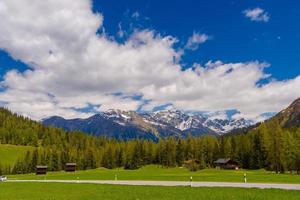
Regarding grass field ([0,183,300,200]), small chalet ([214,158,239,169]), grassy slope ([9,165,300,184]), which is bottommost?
grass field ([0,183,300,200])

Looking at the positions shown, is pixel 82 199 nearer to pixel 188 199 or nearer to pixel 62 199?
pixel 62 199

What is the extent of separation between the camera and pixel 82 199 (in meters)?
36.9

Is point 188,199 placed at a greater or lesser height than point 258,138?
lesser

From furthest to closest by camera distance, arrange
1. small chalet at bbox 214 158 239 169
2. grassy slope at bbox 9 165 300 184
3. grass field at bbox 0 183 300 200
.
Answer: small chalet at bbox 214 158 239 169, grassy slope at bbox 9 165 300 184, grass field at bbox 0 183 300 200

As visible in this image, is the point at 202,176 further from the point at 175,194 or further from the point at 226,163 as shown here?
the point at 226,163

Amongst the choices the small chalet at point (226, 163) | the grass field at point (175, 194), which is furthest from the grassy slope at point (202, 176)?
the small chalet at point (226, 163)

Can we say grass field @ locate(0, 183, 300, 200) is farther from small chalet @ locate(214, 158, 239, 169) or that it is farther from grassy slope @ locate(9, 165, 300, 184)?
small chalet @ locate(214, 158, 239, 169)

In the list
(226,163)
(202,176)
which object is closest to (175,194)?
(202,176)

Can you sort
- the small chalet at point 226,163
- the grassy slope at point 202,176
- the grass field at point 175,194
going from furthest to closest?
the small chalet at point 226,163
the grassy slope at point 202,176
the grass field at point 175,194

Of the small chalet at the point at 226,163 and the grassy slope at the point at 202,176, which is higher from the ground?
the small chalet at the point at 226,163

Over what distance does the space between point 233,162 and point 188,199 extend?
16079 cm

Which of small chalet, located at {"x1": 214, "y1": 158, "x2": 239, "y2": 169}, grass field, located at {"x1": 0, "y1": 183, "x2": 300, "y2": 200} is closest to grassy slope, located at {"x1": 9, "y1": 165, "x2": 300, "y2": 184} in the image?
grass field, located at {"x1": 0, "y1": 183, "x2": 300, "y2": 200}

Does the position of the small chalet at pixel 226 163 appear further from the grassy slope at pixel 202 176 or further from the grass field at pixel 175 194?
the grass field at pixel 175 194


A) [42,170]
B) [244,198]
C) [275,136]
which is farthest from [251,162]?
[244,198]
